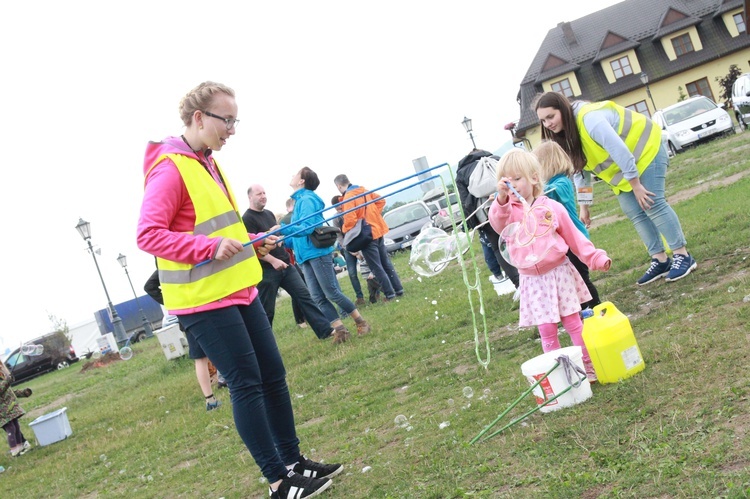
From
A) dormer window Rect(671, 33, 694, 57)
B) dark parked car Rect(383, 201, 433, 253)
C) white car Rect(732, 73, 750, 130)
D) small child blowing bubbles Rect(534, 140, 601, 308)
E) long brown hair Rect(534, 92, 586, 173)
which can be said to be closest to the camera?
small child blowing bubbles Rect(534, 140, 601, 308)

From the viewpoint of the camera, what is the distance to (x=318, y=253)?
10.3 meters

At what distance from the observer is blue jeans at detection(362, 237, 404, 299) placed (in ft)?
42.1

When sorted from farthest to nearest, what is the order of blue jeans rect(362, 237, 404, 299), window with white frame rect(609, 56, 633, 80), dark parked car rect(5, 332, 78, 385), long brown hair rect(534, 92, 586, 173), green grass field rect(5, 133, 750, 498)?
window with white frame rect(609, 56, 633, 80)
dark parked car rect(5, 332, 78, 385)
blue jeans rect(362, 237, 404, 299)
long brown hair rect(534, 92, 586, 173)
green grass field rect(5, 133, 750, 498)

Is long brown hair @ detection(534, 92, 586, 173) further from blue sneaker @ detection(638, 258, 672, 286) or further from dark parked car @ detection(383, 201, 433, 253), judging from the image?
dark parked car @ detection(383, 201, 433, 253)

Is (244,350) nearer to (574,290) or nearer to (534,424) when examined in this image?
(534,424)

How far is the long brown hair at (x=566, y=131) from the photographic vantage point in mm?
6664

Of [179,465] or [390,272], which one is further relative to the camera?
[390,272]

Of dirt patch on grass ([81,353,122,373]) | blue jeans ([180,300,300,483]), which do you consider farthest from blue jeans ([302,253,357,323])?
dirt patch on grass ([81,353,122,373])

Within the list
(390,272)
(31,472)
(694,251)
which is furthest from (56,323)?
(694,251)

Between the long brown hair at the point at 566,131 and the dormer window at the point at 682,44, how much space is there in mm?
51581

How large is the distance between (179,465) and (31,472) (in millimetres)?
2851

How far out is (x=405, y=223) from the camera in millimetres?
27391

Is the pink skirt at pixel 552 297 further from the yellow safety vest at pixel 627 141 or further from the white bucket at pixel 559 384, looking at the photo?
the yellow safety vest at pixel 627 141

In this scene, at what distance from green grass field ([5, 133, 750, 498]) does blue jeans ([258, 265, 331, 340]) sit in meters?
0.38
